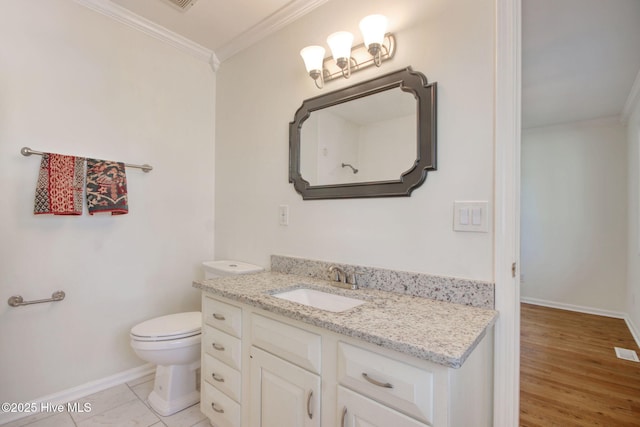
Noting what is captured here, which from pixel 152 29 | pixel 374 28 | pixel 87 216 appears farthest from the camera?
pixel 152 29

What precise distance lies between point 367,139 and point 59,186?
67.6 inches

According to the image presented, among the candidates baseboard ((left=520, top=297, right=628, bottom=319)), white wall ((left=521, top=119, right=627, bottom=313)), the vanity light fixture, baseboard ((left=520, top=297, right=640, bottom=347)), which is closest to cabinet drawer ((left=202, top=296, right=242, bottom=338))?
the vanity light fixture

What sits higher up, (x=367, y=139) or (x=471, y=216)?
(x=367, y=139)

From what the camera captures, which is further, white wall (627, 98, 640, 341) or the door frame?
white wall (627, 98, 640, 341)

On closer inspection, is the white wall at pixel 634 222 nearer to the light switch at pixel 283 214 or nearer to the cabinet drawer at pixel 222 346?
the light switch at pixel 283 214

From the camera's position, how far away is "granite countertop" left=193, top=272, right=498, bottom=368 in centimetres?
80

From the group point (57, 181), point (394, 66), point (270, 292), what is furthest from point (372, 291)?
point (57, 181)

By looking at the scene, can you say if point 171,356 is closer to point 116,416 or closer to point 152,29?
point 116,416

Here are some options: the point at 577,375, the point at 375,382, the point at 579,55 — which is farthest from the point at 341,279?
the point at 579,55

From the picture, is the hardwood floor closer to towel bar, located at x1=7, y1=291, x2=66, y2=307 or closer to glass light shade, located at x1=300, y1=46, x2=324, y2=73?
glass light shade, located at x1=300, y1=46, x2=324, y2=73

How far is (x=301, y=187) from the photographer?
1799 mm

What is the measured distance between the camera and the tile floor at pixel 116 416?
1575mm

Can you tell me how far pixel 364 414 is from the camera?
903 mm

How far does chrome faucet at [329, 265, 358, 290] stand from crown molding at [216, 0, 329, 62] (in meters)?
1.53
